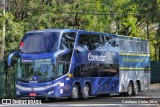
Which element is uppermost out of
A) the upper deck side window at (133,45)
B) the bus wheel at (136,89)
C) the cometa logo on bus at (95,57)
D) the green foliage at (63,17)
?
the green foliage at (63,17)

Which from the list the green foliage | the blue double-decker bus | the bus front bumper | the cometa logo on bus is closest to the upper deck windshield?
the blue double-decker bus

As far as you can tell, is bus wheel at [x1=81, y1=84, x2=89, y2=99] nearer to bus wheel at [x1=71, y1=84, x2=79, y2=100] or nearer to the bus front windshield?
bus wheel at [x1=71, y1=84, x2=79, y2=100]

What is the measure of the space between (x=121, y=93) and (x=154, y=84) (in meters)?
16.0

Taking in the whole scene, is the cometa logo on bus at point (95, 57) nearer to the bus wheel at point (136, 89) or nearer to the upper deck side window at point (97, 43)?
the upper deck side window at point (97, 43)

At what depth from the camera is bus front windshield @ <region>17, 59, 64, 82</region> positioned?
21.4 m

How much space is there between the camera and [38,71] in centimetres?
2155

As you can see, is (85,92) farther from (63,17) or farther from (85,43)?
(63,17)

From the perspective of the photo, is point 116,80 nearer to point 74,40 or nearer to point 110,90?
point 110,90

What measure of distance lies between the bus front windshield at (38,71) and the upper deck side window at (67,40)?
51.0 inches

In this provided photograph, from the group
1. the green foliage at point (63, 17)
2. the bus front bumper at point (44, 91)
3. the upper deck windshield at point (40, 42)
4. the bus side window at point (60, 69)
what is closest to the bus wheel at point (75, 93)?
the bus front bumper at point (44, 91)

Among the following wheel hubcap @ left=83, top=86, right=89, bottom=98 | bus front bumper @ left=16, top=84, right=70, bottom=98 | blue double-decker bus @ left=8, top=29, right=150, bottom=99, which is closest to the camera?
bus front bumper @ left=16, top=84, right=70, bottom=98

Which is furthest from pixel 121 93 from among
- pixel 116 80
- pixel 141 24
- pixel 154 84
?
pixel 141 24

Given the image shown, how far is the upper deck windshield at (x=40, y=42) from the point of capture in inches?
845

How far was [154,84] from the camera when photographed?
146ft
